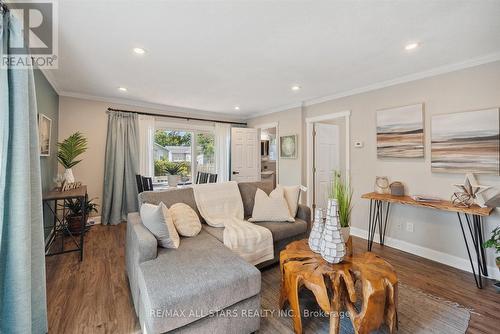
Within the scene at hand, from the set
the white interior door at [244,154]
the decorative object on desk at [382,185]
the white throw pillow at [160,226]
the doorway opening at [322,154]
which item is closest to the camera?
the white throw pillow at [160,226]

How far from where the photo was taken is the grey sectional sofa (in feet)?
4.19

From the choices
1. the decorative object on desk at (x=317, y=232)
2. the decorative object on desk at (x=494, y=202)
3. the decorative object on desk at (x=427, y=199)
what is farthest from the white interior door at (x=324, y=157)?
the decorative object on desk at (x=317, y=232)

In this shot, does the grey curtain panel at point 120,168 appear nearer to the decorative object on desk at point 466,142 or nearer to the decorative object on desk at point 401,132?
the decorative object on desk at point 401,132

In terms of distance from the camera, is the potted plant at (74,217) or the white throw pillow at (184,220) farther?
the potted plant at (74,217)

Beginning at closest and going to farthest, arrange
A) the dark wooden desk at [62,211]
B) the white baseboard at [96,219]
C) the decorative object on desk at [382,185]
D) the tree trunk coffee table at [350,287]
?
the tree trunk coffee table at [350,287] < the dark wooden desk at [62,211] < the decorative object on desk at [382,185] < the white baseboard at [96,219]

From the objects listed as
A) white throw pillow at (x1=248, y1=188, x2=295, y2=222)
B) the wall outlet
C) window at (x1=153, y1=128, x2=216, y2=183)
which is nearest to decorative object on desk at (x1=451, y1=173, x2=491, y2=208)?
the wall outlet

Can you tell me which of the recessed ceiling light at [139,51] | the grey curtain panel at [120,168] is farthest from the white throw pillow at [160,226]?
the grey curtain panel at [120,168]

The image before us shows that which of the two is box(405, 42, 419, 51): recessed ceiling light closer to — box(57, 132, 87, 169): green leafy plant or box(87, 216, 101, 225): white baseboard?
box(57, 132, 87, 169): green leafy plant

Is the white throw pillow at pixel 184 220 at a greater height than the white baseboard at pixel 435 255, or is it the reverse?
the white throw pillow at pixel 184 220

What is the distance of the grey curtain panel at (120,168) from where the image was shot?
159 inches

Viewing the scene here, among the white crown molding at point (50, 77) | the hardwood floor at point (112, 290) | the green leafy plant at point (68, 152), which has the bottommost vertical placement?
the hardwood floor at point (112, 290)

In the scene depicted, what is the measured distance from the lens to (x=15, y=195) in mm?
1325

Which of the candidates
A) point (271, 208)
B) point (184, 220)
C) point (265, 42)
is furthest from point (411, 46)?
point (184, 220)

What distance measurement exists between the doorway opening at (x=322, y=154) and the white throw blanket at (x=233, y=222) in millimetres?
2048
